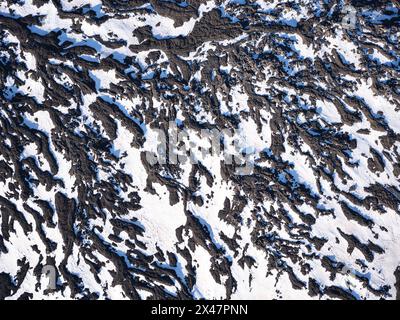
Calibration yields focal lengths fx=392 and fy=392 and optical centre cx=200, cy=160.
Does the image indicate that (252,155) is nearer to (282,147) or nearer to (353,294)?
(282,147)

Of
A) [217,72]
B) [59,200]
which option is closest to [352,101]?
[217,72]

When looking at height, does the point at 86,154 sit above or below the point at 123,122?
Result: below

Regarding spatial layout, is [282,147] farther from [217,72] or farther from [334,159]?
[217,72]

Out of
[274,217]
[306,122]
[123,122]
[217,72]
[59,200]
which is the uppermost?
[217,72]
